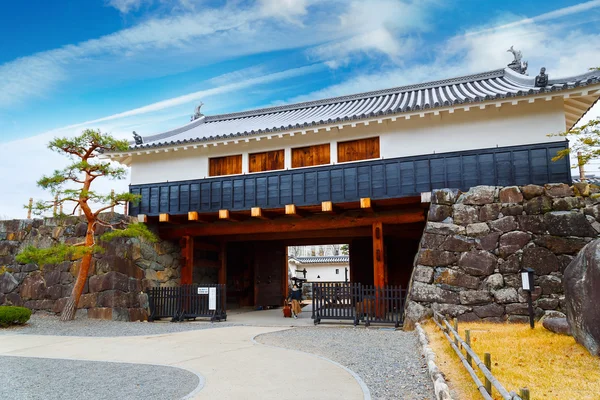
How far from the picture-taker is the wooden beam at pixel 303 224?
49.2 ft

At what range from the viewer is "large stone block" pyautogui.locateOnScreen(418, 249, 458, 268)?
40.8 ft

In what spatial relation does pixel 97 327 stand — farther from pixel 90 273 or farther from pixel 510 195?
pixel 510 195

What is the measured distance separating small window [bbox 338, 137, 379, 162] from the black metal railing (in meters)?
6.24

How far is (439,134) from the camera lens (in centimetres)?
1424

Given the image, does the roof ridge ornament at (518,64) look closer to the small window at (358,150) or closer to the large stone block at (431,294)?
the small window at (358,150)

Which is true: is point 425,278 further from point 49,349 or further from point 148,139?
point 148,139

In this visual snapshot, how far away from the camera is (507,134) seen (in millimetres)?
13477

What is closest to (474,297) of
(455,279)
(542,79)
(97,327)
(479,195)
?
(455,279)

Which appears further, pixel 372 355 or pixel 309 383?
pixel 372 355

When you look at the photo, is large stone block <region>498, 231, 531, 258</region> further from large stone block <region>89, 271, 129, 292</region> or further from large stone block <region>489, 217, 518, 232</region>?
large stone block <region>89, 271, 129, 292</region>

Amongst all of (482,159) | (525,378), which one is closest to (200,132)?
(482,159)

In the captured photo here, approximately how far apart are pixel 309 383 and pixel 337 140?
10.4 metres

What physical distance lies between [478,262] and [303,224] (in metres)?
6.41

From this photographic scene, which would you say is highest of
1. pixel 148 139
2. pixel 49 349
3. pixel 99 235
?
pixel 148 139
